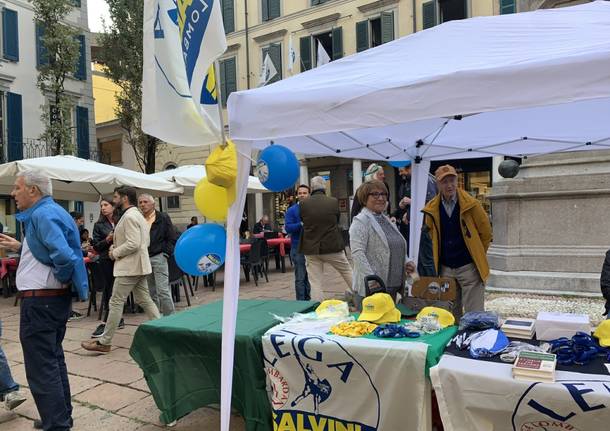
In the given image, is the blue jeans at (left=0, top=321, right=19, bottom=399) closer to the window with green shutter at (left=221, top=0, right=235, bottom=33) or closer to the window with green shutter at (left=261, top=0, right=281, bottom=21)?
the window with green shutter at (left=261, top=0, right=281, bottom=21)

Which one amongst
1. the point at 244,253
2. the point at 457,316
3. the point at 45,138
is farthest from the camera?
the point at 45,138

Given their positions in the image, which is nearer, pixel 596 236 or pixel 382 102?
pixel 382 102

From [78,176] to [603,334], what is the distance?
23.5 ft

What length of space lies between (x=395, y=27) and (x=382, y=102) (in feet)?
51.2

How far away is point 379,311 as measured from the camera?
276 cm

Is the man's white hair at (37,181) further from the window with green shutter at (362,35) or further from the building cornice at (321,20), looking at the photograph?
the building cornice at (321,20)

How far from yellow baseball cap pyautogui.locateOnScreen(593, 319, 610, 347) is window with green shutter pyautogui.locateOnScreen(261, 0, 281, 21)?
19.4m

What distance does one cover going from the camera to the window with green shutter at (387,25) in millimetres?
16531

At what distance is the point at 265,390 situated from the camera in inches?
107

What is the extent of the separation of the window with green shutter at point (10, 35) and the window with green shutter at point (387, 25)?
11989 mm

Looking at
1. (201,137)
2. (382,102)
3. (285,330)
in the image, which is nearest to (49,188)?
(201,137)

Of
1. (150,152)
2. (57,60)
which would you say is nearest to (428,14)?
(150,152)

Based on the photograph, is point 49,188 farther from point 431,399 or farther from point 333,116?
point 431,399

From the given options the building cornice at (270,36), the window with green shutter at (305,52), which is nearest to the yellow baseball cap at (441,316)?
the window with green shutter at (305,52)
